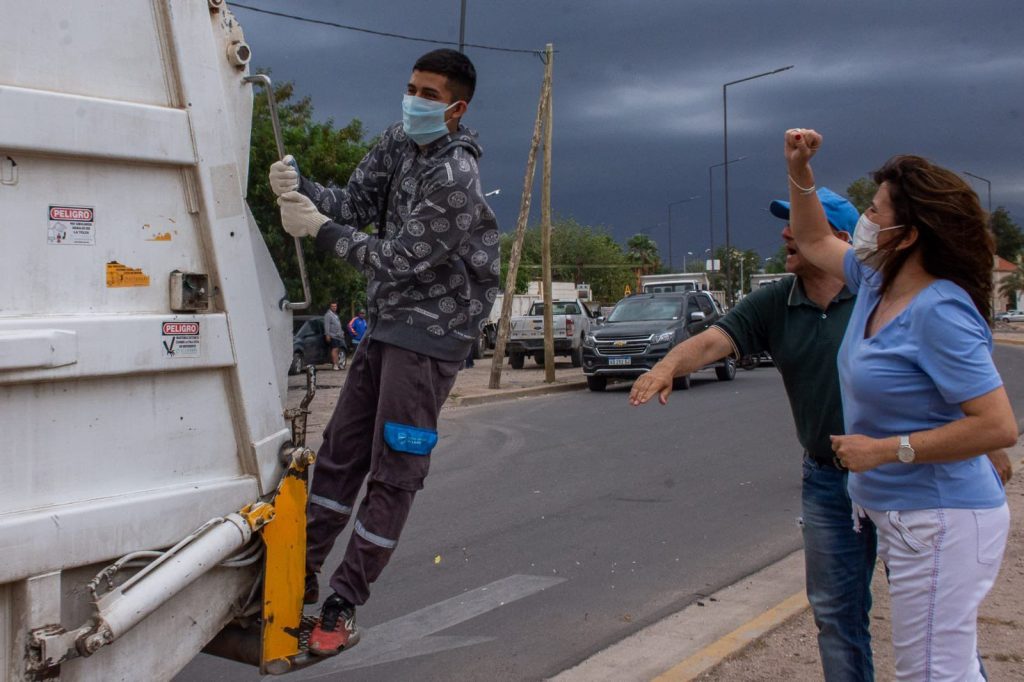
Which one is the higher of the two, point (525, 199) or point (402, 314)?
point (525, 199)

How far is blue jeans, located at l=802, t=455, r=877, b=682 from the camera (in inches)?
144

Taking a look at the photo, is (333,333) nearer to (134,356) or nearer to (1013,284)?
(134,356)

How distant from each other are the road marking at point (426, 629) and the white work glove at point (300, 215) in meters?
2.19

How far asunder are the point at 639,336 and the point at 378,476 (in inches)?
660

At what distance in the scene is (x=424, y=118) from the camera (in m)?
3.46

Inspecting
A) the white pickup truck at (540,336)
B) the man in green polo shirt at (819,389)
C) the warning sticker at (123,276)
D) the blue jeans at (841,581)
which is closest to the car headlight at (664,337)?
the white pickup truck at (540,336)

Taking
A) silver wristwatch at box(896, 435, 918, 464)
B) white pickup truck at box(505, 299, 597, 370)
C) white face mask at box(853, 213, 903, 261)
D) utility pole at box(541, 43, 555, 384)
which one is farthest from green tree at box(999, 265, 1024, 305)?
silver wristwatch at box(896, 435, 918, 464)

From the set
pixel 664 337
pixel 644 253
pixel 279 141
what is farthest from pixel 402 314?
pixel 644 253

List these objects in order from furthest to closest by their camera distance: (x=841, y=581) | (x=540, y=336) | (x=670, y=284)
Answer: (x=670, y=284)
(x=540, y=336)
(x=841, y=581)

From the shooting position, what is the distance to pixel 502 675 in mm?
4754

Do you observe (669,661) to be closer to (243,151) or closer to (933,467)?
(933,467)

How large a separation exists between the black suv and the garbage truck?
16403mm

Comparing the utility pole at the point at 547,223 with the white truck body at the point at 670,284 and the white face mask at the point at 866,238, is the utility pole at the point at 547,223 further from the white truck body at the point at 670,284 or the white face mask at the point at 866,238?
the white face mask at the point at 866,238

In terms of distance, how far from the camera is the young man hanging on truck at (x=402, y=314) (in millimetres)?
3268
